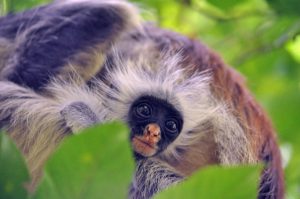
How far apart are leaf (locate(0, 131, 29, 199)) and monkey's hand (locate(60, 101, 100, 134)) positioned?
3.18ft

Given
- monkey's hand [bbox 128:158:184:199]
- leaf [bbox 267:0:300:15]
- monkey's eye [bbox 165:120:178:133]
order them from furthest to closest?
1. leaf [bbox 267:0:300:15]
2. monkey's eye [bbox 165:120:178:133]
3. monkey's hand [bbox 128:158:184:199]

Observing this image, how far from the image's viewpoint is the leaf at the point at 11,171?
1418 mm

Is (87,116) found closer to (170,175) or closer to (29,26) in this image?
(170,175)

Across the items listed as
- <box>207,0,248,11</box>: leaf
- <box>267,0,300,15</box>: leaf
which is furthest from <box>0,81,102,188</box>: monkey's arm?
<box>267,0,300,15</box>: leaf

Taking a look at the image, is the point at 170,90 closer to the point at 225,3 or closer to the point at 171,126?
the point at 171,126

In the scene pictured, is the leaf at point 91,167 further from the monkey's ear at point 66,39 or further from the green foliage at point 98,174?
the monkey's ear at point 66,39

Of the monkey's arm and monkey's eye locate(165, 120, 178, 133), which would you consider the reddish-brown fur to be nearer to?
monkey's eye locate(165, 120, 178, 133)

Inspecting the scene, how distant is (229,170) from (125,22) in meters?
1.82

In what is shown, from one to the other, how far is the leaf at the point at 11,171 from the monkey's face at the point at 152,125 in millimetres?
928

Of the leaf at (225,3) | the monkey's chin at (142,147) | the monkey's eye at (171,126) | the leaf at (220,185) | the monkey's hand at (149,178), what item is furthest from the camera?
the leaf at (225,3)

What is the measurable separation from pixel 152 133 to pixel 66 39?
752 millimetres

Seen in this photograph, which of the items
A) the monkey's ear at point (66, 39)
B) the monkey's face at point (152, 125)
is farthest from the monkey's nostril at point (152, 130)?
the monkey's ear at point (66, 39)

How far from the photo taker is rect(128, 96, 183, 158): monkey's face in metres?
2.36

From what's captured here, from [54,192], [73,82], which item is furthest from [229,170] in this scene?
[73,82]
